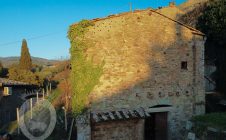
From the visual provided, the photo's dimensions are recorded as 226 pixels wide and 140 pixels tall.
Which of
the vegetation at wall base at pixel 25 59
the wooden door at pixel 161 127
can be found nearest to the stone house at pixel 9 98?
the vegetation at wall base at pixel 25 59

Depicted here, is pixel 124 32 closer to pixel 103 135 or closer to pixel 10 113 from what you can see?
pixel 103 135

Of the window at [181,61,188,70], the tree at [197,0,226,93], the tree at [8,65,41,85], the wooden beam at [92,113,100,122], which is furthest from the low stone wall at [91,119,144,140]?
the tree at [8,65,41,85]

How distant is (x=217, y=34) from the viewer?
17078mm

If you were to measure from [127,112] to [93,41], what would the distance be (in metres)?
3.56

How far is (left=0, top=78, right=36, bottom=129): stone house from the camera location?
23.4m

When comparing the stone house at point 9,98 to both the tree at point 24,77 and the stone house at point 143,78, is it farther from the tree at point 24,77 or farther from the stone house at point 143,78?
the stone house at point 143,78

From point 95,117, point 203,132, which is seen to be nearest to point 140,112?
point 95,117

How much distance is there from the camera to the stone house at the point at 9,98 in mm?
23375

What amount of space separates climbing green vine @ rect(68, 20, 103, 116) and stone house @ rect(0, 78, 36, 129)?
13.0m

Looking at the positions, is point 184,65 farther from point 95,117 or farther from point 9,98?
point 9,98

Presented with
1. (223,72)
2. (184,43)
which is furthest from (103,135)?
(223,72)

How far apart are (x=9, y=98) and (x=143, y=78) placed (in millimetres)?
15758

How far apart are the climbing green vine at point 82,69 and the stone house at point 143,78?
23 centimetres

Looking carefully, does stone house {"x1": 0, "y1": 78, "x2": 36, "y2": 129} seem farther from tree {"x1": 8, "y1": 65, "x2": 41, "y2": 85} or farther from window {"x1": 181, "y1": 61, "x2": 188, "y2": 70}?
window {"x1": 181, "y1": 61, "x2": 188, "y2": 70}
